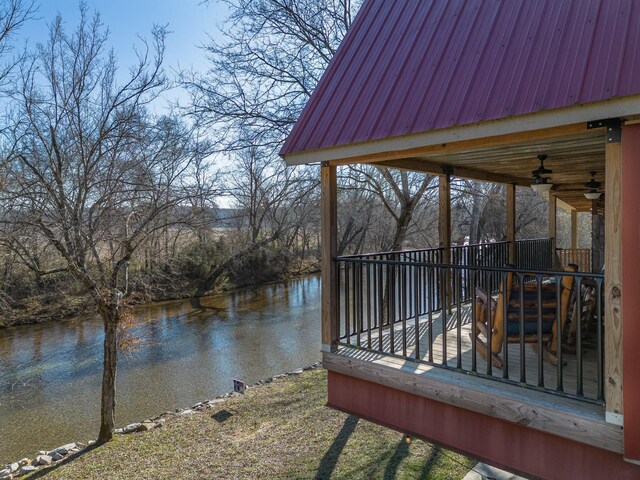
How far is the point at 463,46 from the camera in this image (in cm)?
345

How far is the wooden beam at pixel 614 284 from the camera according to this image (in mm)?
Result: 2449

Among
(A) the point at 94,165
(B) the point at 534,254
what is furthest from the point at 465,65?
(A) the point at 94,165

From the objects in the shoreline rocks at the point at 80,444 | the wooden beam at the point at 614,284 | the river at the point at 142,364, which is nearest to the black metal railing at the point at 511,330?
the wooden beam at the point at 614,284

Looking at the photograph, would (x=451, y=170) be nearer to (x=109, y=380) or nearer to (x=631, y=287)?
(x=631, y=287)

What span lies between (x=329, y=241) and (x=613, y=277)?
2.25 metres

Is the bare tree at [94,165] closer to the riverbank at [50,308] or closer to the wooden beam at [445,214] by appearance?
the riverbank at [50,308]

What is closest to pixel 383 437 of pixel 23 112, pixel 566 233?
pixel 23 112

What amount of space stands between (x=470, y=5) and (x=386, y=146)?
1579mm

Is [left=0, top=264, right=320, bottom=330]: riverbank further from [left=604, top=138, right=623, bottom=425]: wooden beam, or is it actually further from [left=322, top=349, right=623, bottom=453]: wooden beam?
[left=604, top=138, right=623, bottom=425]: wooden beam

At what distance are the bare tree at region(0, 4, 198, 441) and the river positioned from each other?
1.46m

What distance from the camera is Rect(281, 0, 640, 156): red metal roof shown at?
261 centimetres

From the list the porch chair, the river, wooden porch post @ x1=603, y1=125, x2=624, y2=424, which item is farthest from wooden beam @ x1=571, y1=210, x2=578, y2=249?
wooden porch post @ x1=603, y1=125, x2=624, y2=424

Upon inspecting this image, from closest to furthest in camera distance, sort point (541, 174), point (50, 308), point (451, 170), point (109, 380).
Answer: point (541, 174) < point (451, 170) < point (109, 380) < point (50, 308)

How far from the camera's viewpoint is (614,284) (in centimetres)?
246
